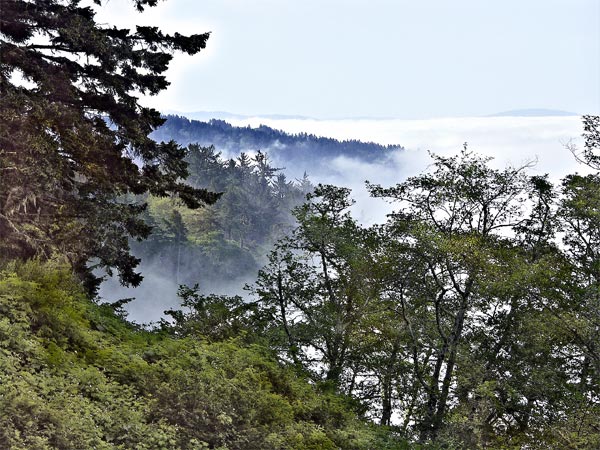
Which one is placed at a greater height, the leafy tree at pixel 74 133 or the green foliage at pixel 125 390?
the leafy tree at pixel 74 133

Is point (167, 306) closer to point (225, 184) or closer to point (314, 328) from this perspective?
point (225, 184)

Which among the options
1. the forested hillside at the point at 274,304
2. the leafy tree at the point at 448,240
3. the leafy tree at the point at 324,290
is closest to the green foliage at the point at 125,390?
the forested hillside at the point at 274,304

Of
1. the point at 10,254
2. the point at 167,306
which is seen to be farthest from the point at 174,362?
the point at 167,306

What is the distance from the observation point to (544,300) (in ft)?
46.0

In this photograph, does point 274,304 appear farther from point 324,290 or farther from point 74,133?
point 74,133

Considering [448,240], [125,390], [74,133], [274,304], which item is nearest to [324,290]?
[274,304]

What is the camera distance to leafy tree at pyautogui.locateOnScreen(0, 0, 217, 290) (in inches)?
360

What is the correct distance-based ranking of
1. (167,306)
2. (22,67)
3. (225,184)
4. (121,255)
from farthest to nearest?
(225,184) → (167,306) → (121,255) → (22,67)

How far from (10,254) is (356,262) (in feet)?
32.8

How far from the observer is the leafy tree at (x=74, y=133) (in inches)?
360

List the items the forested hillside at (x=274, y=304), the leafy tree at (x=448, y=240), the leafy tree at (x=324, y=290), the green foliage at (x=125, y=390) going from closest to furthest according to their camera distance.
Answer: the green foliage at (x=125, y=390) < the forested hillside at (x=274, y=304) < the leafy tree at (x=448, y=240) < the leafy tree at (x=324, y=290)

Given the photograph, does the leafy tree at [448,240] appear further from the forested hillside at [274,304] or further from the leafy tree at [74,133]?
the leafy tree at [74,133]

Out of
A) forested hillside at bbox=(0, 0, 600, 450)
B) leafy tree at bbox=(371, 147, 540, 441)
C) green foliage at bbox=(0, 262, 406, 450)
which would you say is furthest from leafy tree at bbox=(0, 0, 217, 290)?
leafy tree at bbox=(371, 147, 540, 441)

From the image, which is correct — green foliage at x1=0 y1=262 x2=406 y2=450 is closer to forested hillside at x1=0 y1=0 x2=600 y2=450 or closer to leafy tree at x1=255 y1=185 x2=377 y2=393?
forested hillside at x1=0 y1=0 x2=600 y2=450
